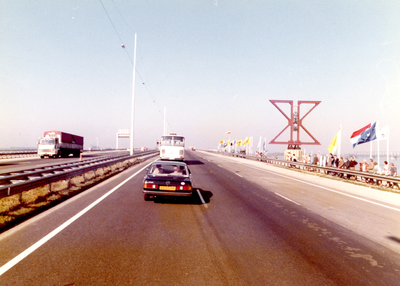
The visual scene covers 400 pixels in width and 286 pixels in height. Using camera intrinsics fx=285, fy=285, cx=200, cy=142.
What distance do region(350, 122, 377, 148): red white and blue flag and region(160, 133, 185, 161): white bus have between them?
14809 mm

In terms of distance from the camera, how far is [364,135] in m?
22.5

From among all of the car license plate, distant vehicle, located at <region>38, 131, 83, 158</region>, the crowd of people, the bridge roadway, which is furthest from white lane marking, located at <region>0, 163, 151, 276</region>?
distant vehicle, located at <region>38, 131, 83, 158</region>

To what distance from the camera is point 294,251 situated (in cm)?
539

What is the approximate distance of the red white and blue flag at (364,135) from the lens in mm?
21791

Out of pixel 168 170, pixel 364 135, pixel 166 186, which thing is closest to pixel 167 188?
pixel 166 186

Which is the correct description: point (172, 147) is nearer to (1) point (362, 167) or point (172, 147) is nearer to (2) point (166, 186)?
(1) point (362, 167)

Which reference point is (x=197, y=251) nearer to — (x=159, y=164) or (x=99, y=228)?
(x=99, y=228)

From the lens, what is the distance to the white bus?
26.6 m

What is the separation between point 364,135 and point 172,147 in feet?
52.9

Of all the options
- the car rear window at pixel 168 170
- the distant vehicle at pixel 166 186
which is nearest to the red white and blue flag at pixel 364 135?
the car rear window at pixel 168 170

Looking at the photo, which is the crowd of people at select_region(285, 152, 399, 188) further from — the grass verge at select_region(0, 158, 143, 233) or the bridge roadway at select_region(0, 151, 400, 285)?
the grass verge at select_region(0, 158, 143, 233)

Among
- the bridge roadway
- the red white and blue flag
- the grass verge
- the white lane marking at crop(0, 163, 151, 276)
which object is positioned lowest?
the bridge roadway

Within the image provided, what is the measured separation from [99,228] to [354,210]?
327 inches

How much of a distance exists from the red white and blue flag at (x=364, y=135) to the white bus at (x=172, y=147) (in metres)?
14.8
